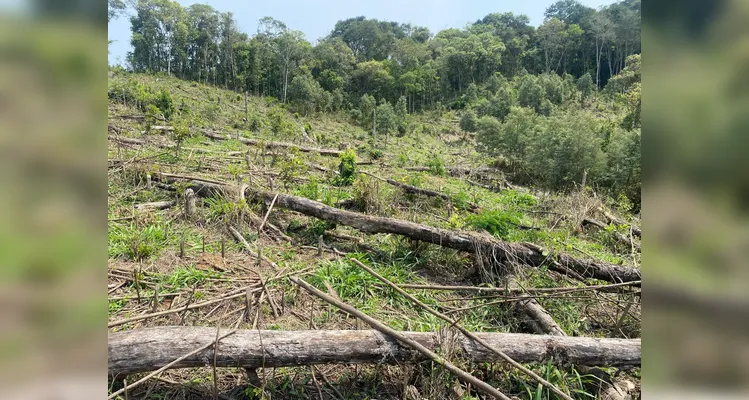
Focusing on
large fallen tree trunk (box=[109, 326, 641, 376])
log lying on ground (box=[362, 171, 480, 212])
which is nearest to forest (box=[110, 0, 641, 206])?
log lying on ground (box=[362, 171, 480, 212])

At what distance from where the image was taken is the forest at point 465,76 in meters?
11.3

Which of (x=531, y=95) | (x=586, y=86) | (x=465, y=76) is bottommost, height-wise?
(x=531, y=95)

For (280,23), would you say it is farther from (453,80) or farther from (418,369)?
(418,369)

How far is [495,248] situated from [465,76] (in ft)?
145

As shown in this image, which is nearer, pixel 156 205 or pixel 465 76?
pixel 156 205

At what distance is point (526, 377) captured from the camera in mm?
2512

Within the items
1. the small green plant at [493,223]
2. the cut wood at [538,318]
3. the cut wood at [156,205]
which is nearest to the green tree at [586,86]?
the small green plant at [493,223]

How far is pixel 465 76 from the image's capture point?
146 feet

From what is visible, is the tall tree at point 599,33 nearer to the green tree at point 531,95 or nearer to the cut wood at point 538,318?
the green tree at point 531,95

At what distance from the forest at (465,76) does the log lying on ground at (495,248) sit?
558 centimetres

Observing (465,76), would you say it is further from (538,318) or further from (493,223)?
(538,318)

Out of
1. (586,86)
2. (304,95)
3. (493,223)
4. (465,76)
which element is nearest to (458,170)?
(493,223)
